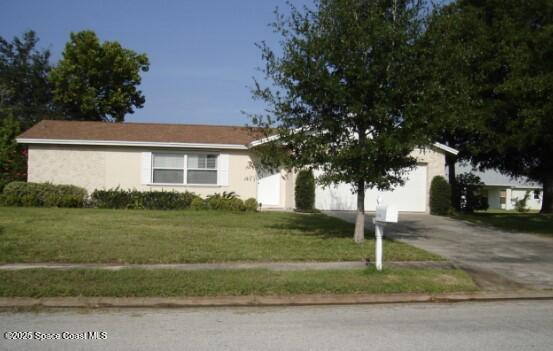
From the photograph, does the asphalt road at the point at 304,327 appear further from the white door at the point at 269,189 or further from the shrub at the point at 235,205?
the white door at the point at 269,189

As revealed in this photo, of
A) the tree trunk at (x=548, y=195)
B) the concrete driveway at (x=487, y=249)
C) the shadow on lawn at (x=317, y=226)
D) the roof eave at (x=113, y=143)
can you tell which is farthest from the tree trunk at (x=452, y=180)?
the roof eave at (x=113, y=143)

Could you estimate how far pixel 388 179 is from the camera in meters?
11.1

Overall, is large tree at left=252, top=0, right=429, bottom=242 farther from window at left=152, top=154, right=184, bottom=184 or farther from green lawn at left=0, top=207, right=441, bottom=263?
window at left=152, top=154, right=184, bottom=184

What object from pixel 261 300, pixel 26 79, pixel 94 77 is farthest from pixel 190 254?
pixel 26 79

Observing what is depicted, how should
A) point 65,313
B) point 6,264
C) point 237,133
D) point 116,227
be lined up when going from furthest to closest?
point 237,133 → point 116,227 → point 6,264 → point 65,313

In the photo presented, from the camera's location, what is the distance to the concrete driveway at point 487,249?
9.05m

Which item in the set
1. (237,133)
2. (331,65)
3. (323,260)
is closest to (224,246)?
(323,260)

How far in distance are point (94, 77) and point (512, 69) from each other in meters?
30.3

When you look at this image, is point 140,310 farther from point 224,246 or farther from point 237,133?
point 237,133

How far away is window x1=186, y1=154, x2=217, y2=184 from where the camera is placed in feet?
68.3

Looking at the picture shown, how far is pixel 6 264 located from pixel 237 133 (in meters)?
14.1

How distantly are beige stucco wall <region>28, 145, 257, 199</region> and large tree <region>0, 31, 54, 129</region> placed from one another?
24.7 m

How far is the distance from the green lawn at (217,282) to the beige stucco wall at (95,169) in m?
12.1

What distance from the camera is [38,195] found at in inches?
748
